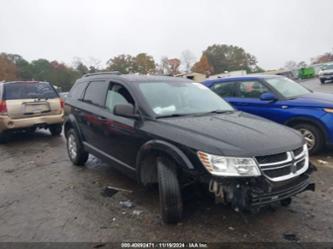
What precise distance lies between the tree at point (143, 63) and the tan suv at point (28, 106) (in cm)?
6294

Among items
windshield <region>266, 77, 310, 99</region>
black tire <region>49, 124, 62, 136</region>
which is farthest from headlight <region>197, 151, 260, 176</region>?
black tire <region>49, 124, 62, 136</region>

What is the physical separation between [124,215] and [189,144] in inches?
52.6

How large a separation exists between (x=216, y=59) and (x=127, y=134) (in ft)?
267

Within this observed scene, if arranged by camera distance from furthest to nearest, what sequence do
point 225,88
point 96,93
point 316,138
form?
point 225,88 → point 316,138 → point 96,93

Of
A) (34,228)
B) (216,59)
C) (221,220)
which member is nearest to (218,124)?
(221,220)

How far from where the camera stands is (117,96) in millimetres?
4586

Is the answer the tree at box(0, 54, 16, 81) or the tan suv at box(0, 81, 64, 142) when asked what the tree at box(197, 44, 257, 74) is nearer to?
the tree at box(0, 54, 16, 81)

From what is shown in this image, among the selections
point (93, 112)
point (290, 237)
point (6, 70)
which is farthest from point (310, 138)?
point (6, 70)

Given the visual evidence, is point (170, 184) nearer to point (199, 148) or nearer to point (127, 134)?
point (199, 148)

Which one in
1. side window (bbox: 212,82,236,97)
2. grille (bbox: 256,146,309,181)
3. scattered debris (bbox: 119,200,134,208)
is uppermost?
side window (bbox: 212,82,236,97)

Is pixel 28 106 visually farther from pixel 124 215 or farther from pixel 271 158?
pixel 271 158

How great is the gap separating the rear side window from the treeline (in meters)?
35.4

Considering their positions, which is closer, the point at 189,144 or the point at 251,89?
the point at 189,144

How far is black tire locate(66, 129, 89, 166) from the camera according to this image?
5.73 metres
